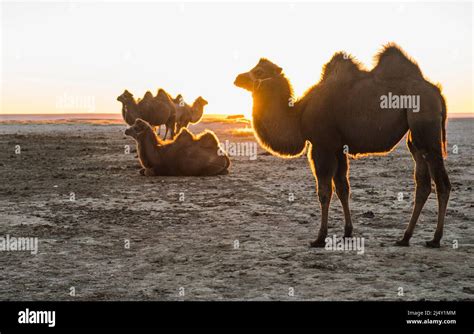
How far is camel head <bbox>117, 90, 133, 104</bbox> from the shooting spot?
24.6m

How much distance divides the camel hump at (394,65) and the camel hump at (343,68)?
24 centimetres

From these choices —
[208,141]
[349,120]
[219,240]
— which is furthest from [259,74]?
[208,141]

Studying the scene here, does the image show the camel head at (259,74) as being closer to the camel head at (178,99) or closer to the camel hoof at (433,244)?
the camel hoof at (433,244)

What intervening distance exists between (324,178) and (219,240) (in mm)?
1641

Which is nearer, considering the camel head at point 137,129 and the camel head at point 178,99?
the camel head at point 137,129

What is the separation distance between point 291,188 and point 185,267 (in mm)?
6433

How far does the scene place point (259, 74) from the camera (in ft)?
26.6

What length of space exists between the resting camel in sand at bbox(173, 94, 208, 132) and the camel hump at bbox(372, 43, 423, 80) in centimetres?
2222

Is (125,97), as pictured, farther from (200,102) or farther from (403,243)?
(403,243)

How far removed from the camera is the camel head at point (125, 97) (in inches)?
967

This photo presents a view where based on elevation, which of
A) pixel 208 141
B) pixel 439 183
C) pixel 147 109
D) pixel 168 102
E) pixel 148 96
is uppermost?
pixel 148 96

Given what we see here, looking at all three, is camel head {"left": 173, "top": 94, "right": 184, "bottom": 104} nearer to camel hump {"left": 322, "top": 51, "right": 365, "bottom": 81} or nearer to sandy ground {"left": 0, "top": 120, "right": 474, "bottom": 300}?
sandy ground {"left": 0, "top": 120, "right": 474, "bottom": 300}

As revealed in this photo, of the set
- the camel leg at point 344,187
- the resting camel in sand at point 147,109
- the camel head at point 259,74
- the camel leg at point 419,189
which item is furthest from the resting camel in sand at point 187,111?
the camel leg at point 419,189

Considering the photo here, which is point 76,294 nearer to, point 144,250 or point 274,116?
point 144,250
